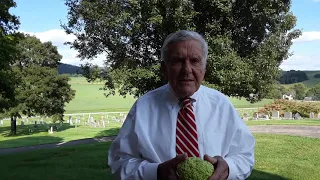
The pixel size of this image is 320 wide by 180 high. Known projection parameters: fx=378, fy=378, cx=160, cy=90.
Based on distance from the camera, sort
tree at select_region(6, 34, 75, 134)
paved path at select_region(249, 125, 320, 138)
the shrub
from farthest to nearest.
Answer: the shrub
tree at select_region(6, 34, 75, 134)
paved path at select_region(249, 125, 320, 138)

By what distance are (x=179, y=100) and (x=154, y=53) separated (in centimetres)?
1159

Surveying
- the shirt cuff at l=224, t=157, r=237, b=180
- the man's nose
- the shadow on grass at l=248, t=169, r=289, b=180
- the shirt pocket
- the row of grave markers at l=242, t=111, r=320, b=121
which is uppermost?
the man's nose

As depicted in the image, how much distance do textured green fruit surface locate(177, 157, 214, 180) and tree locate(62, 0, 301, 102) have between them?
1004 cm

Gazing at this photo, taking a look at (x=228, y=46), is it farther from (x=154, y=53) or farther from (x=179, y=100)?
(x=179, y=100)

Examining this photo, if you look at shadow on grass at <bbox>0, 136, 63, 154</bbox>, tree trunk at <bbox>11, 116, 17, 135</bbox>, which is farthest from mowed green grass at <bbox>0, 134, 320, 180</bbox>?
tree trunk at <bbox>11, 116, 17, 135</bbox>

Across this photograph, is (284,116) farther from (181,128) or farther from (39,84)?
(181,128)

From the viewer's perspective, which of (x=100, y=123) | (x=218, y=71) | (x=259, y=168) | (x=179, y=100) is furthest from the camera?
(x=100, y=123)

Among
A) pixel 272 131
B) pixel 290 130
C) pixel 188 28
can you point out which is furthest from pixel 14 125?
pixel 188 28

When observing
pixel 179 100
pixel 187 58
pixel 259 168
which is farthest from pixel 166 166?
pixel 259 168

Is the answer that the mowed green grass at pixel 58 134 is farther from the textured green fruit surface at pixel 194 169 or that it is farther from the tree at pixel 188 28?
the textured green fruit surface at pixel 194 169

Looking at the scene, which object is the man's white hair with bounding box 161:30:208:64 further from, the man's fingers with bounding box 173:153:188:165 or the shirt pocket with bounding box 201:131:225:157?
the man's fingers with bounding box 173:153:188:165

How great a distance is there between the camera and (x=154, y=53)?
1368 cm

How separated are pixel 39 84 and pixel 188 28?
20.5 metres

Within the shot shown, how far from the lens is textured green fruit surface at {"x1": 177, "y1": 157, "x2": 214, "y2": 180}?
1781mm
